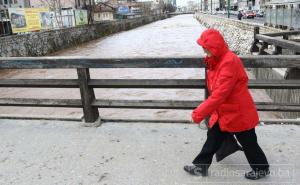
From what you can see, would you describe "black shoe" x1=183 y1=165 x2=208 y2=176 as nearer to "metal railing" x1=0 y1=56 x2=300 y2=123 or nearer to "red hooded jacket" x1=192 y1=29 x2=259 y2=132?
"red hooded jacket" x1=192 y1=29 x2=259 y2=132

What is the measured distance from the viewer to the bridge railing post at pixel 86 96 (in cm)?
464

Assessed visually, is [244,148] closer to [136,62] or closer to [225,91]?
[225,91]

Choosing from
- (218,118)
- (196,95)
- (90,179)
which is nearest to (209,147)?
(218,118)

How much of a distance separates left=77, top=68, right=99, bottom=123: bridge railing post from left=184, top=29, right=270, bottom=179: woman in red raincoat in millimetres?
1848

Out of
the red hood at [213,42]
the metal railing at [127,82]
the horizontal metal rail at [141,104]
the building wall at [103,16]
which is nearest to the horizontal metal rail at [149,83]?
the metal railing at [127,82]

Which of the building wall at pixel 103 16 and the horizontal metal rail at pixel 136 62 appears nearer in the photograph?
the horizontal metal rail at pixel 136 62

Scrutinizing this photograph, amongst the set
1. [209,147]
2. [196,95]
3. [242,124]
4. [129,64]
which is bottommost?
[196,95]

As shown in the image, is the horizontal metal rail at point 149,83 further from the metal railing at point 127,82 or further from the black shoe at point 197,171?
the black shoe at point 197,171

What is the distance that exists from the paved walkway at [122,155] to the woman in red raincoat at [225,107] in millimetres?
190

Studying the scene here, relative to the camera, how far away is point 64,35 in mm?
32219

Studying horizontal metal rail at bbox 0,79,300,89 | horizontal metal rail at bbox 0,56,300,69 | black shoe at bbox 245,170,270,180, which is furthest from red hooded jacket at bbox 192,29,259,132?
horizontal metal rail at bbox 0,79,300,89

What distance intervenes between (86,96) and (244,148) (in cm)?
224

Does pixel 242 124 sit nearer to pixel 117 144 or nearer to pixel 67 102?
pixel 117 144

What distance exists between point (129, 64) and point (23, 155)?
5.23 ft
